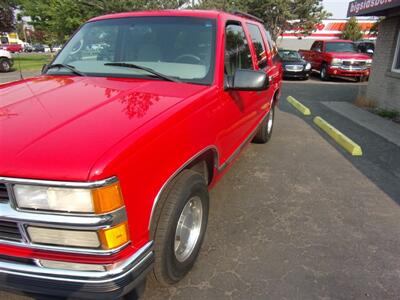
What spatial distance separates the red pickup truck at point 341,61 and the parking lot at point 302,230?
35.2 feet

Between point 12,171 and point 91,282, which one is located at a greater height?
point 12,171

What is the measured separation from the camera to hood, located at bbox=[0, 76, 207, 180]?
163 cm

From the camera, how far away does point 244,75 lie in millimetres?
2957

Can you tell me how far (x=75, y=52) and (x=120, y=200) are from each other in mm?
2311

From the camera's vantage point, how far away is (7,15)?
36656 mm

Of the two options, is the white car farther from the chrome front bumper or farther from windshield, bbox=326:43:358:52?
the chrome front bumper

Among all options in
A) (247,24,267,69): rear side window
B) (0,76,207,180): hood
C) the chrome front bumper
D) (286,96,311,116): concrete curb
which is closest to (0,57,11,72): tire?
(286,96,311,116): concrete curb

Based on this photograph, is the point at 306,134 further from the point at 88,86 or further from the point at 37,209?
the point at 37,209

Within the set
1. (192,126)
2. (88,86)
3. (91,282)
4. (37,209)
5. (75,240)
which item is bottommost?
(91,282)

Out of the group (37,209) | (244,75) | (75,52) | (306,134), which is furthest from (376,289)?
(306,134)

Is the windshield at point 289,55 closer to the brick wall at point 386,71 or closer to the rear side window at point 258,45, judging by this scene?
the brick wall at point 386,71

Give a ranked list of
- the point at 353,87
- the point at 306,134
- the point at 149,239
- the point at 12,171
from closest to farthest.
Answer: the point at 12,171 → the point at 149,239 → the point at 306,134 → the point at 353,87

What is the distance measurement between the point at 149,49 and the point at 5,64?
21.1 meters

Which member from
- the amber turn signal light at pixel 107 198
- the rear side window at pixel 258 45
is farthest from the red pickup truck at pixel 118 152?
the rear side window at pixel 258 45
